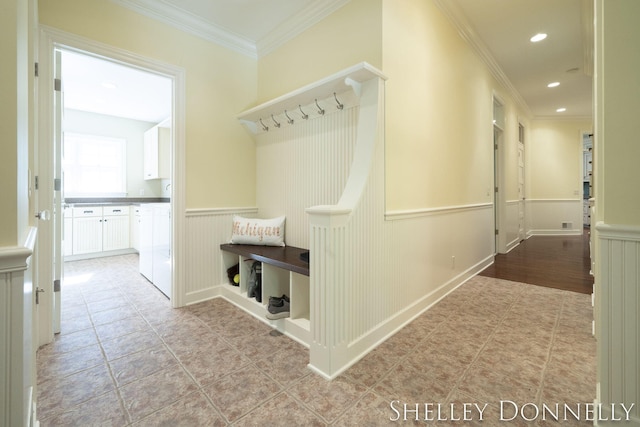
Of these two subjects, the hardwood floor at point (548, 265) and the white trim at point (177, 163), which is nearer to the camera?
the white trim at point (177, 163)

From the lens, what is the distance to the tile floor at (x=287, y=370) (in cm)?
125

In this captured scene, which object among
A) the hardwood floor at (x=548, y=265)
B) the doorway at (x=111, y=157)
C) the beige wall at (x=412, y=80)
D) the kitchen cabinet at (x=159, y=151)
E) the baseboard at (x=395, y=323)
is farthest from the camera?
the kitchen cabinet at (x=159, y=151)

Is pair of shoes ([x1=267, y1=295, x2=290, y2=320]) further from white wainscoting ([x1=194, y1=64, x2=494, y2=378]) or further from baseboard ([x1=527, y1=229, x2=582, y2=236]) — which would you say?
baseboard ([x1=527, y1=229, x2=582, y2=236])

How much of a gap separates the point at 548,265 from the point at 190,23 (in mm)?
5224

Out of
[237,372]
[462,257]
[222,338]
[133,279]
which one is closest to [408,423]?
[237,372]

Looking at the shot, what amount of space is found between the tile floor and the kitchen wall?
3.54 metres

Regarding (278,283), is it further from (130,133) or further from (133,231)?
(130,133)

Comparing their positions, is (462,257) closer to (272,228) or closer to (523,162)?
(272,228)

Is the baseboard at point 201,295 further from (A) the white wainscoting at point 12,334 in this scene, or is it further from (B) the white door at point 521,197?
(B) the white door at point 521,197

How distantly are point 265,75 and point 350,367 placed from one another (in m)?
2.84

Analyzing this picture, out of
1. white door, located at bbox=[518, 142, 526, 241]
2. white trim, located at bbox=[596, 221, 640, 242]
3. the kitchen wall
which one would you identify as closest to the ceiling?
the kitchen wall

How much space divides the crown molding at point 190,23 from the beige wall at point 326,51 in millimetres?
234

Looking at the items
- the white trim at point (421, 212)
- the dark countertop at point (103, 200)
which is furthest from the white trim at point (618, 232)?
the dark countertop at point (103, 200)
